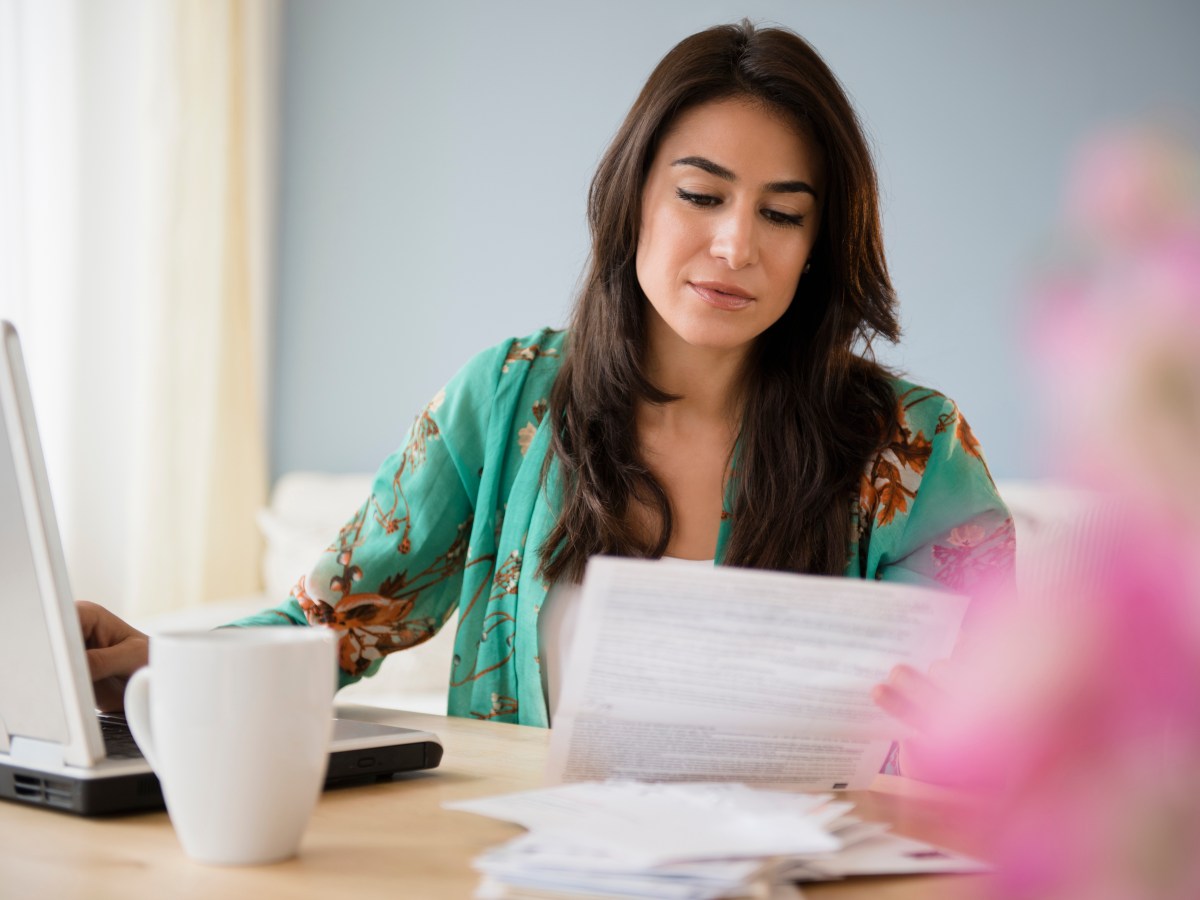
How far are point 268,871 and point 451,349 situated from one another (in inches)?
112

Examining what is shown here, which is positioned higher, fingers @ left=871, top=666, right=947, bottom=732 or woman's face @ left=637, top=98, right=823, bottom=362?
woman's face @ left=637, top=98, right=823, bottom=362

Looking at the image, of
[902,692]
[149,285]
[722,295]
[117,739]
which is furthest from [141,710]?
[149,285]

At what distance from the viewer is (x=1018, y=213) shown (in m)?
2.90

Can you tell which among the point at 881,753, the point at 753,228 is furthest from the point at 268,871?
the point at 753,228

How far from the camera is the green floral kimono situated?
146 centimetres

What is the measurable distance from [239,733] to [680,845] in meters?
0.23

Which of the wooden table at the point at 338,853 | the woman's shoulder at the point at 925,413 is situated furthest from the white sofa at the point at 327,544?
the wooden table at the point at 338,853

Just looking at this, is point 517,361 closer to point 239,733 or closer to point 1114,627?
point 239,733

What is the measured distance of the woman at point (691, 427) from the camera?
4.91 ft

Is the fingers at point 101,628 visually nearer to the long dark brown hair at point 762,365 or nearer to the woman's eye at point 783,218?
the long dark brown hair at point 762,365

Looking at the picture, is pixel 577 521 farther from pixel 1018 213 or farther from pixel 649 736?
pixel 1018 213

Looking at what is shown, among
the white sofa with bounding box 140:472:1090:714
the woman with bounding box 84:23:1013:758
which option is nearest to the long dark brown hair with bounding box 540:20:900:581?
the woman with bounding box 84:23:1013:758

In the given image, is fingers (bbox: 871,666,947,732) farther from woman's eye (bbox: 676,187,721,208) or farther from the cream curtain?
the cream curtain

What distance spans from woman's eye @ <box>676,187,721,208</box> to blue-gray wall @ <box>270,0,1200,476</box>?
1.41m
